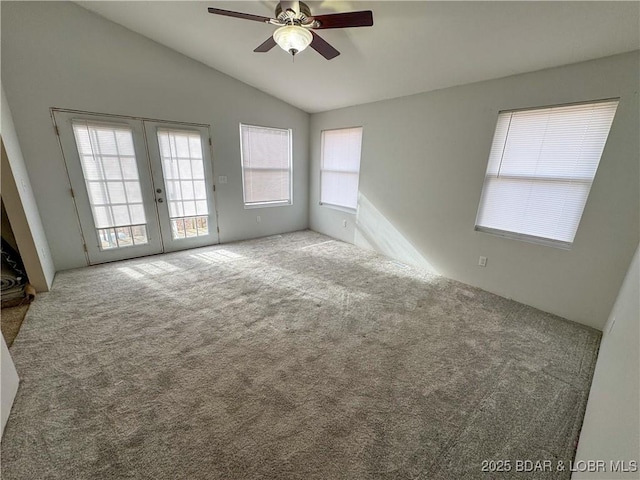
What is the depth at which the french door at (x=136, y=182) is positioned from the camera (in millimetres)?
3307

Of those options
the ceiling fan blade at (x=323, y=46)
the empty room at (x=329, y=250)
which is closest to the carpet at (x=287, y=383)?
the empty room at (x=329, y=250)

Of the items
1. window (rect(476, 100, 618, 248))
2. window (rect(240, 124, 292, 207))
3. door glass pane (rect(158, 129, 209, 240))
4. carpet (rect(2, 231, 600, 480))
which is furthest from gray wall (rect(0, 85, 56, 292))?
window (rect(476, 100, 618, 248))

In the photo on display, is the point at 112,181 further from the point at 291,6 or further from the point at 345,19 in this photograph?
the point at 345,19

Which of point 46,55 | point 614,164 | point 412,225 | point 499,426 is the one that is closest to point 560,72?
point 614,164

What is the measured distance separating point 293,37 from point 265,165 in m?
3.12

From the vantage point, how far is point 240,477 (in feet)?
4.04

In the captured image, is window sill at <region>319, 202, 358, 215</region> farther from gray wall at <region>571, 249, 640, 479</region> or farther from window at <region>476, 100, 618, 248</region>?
gray wall at <region>571, 249, 640, 479</region>

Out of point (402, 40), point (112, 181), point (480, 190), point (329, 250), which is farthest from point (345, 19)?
point (112, 181)

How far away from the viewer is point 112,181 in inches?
139

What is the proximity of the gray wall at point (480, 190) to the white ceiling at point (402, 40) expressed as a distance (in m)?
0.19

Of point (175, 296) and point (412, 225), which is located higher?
point (412, 225)

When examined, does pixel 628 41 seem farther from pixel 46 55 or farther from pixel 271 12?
pixel 46 55

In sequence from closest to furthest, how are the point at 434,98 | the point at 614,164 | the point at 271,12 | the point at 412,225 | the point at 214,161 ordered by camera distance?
the point at 614,164, the point at 271,12, the point at 434,98, the point at 412,225, the point at 214,161

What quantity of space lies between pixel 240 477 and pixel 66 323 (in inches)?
89.7
